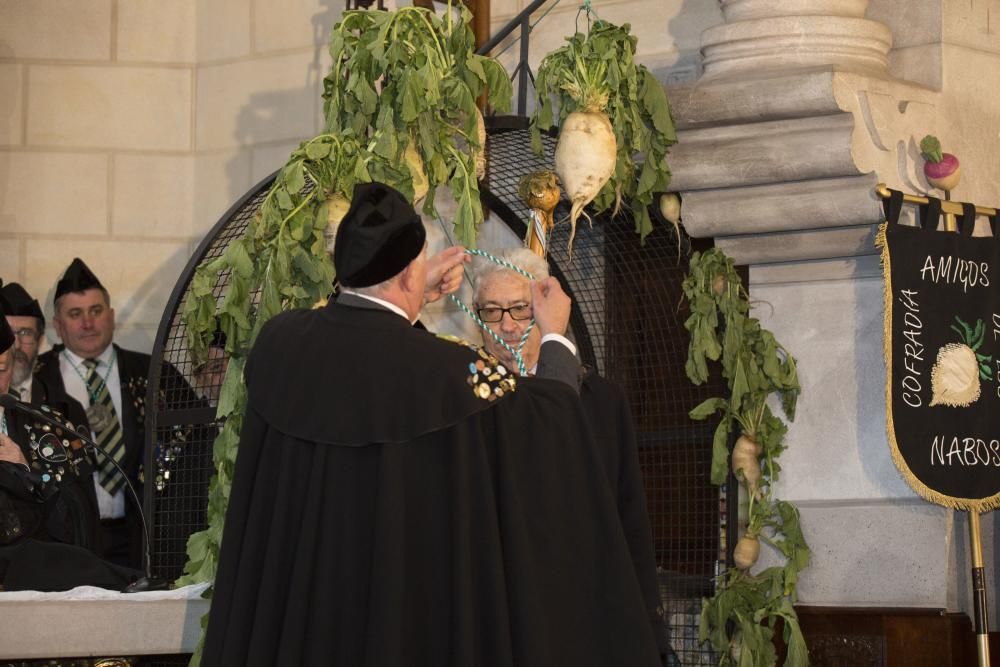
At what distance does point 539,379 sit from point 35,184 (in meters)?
4.60

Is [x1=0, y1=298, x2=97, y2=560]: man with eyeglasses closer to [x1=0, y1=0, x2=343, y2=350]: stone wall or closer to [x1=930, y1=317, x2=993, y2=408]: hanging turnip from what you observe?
[x1=0, y1=0, x2=343, y2=350]: stone wall

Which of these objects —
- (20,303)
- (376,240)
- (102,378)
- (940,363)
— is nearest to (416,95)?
(376,240)

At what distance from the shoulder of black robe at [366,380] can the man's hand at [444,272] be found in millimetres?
323

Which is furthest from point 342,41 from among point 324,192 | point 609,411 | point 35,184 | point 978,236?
point 35,184

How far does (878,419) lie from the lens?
193 inches

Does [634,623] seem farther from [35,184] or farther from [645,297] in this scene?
[35,184]

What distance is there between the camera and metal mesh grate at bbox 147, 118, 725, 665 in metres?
4.96

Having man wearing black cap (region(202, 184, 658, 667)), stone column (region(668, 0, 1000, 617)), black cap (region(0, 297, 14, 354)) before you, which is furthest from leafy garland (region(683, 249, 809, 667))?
black cap (region(0, 297, 14, 354))

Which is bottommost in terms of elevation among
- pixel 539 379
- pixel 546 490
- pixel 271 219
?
pixel 546 490

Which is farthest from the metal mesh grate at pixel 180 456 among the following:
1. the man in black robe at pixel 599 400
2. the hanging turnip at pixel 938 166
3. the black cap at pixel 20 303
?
the hanging turnip at pixel 938 166

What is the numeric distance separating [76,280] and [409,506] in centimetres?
389

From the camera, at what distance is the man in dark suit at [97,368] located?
645 centimetres

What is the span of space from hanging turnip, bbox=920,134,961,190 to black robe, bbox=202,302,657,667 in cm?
198

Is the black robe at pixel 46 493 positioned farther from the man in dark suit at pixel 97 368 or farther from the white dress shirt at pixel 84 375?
the white dress shirt at pixel 84 375
